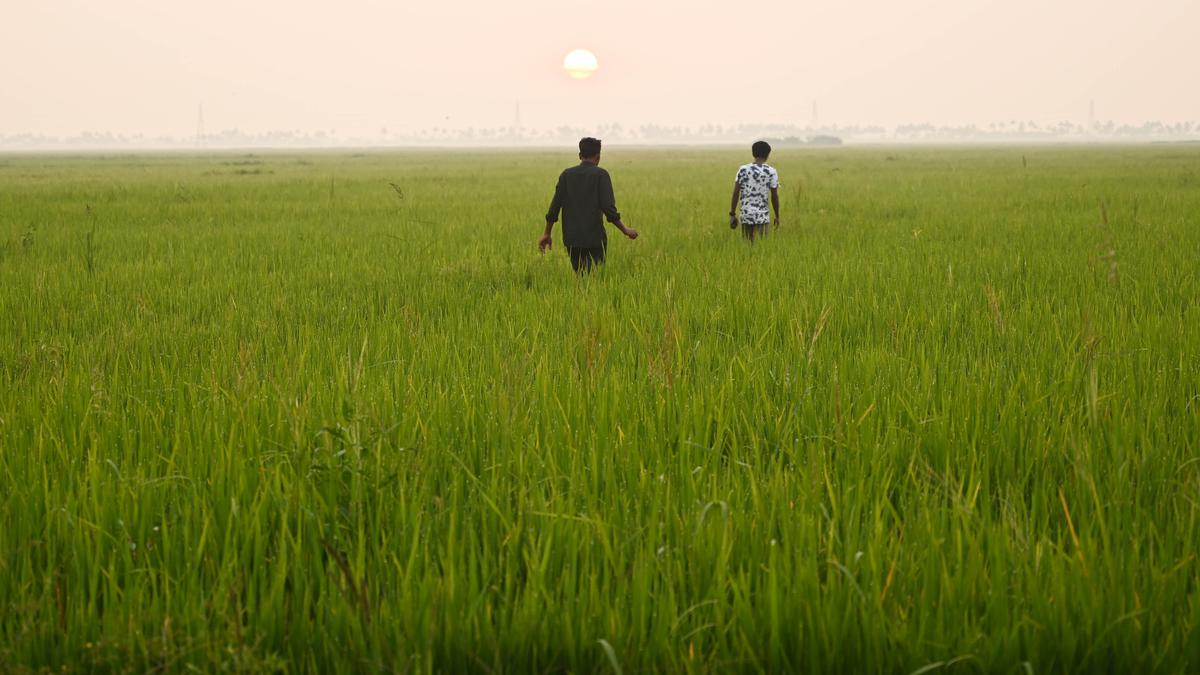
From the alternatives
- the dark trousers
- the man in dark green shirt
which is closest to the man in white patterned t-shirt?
the dark trousers

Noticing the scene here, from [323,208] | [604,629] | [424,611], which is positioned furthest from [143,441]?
[323,208]

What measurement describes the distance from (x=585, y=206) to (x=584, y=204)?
21 mm

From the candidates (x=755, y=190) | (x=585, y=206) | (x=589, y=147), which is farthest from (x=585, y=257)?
(x=755, y=190)

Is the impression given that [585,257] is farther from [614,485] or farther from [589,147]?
[614,485]

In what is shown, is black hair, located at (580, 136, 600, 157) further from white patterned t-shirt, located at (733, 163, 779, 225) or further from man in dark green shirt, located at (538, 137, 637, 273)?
white patterned t-shirt, located at (733, 163, 779, 225)

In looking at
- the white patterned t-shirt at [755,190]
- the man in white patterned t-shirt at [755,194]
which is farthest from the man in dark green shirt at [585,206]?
the white patterned t-shirt at [755,190]

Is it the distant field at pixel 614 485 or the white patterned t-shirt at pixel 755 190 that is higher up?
the white patterned t-shirt at pixel 755 190

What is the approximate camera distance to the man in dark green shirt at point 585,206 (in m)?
8.15

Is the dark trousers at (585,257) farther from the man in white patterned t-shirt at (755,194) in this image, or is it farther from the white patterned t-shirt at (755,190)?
the white patterned t-shirt at (755,190)

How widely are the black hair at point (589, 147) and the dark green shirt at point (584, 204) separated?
102mm

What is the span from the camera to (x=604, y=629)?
6.24 ft

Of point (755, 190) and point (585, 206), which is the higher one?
point (755, 190)

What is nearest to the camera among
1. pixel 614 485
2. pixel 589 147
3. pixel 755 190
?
pixel 614 485

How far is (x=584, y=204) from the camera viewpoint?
8211mm
